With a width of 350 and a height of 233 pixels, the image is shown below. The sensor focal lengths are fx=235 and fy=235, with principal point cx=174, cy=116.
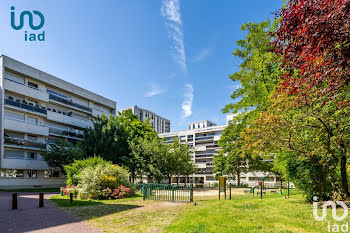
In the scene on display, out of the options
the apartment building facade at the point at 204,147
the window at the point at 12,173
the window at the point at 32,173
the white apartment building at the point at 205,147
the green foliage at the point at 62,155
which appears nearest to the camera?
the green foliage at the point at 62,155

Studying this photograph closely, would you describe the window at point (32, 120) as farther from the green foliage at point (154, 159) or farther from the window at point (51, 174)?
the green foliage at point (154, 159)

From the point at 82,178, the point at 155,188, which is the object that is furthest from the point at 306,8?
the point at 82,178

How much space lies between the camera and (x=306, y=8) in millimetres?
5086

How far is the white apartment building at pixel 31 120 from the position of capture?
3014 cm

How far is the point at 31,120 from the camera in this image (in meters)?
33.8

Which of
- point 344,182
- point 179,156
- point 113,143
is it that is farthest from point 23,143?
point 344,182

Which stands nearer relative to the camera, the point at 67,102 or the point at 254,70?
the point at 254,70

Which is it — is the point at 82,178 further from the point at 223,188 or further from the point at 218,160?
the point at 218,160

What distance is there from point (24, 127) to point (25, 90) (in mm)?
5165

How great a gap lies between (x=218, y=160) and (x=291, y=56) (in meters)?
35.3

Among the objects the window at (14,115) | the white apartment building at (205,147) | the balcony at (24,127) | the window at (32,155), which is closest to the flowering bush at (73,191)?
the balcony at (24,127)

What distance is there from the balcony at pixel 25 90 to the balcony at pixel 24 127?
394 cm

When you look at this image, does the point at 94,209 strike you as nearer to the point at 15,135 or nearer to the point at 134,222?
the point at 134,222

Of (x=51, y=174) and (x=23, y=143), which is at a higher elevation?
(x=23, y=143)
